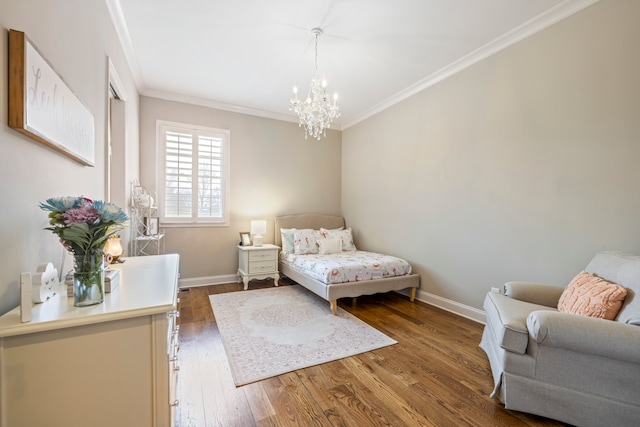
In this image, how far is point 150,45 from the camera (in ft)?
9.53

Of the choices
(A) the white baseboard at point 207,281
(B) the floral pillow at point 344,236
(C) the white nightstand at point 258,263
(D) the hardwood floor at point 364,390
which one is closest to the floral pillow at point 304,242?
(B) the floral pillow at point 344,236

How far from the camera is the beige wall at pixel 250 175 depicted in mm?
4078

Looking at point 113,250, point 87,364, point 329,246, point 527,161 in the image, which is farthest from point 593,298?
point 113,250

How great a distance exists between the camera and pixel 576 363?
1.54m

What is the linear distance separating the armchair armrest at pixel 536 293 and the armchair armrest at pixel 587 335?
0.67m

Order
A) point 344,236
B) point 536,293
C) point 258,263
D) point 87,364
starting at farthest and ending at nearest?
point 344,236, point 258,263, point 536,293, point 87,364

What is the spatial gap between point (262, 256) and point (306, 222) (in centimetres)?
109

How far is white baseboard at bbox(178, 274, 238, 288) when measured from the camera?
4.19 m

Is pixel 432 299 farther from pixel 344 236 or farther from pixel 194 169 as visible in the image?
pixel 194 169

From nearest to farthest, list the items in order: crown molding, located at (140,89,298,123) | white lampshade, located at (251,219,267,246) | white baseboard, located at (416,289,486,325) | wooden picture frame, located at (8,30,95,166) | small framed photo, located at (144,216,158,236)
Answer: wooden picture frame, located at (8,30,95,166), white baseboard, located at (416,289,486,325), small framed photo, located at (144,216,158,236), crown molding, located at (140,89,298,123), white lampshade, located at (251,219,267,246)

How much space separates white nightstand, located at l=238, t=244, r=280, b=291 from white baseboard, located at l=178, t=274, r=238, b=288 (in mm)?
189

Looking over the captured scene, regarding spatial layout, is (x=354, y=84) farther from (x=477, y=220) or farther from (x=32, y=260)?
(x=32, y=260)

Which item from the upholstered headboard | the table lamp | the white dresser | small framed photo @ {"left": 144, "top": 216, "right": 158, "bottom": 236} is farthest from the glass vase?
the upholstered headboard

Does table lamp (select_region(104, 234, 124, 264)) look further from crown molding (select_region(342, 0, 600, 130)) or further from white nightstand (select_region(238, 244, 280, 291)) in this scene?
crown molding (select_region(342, 0, 600, 130))
